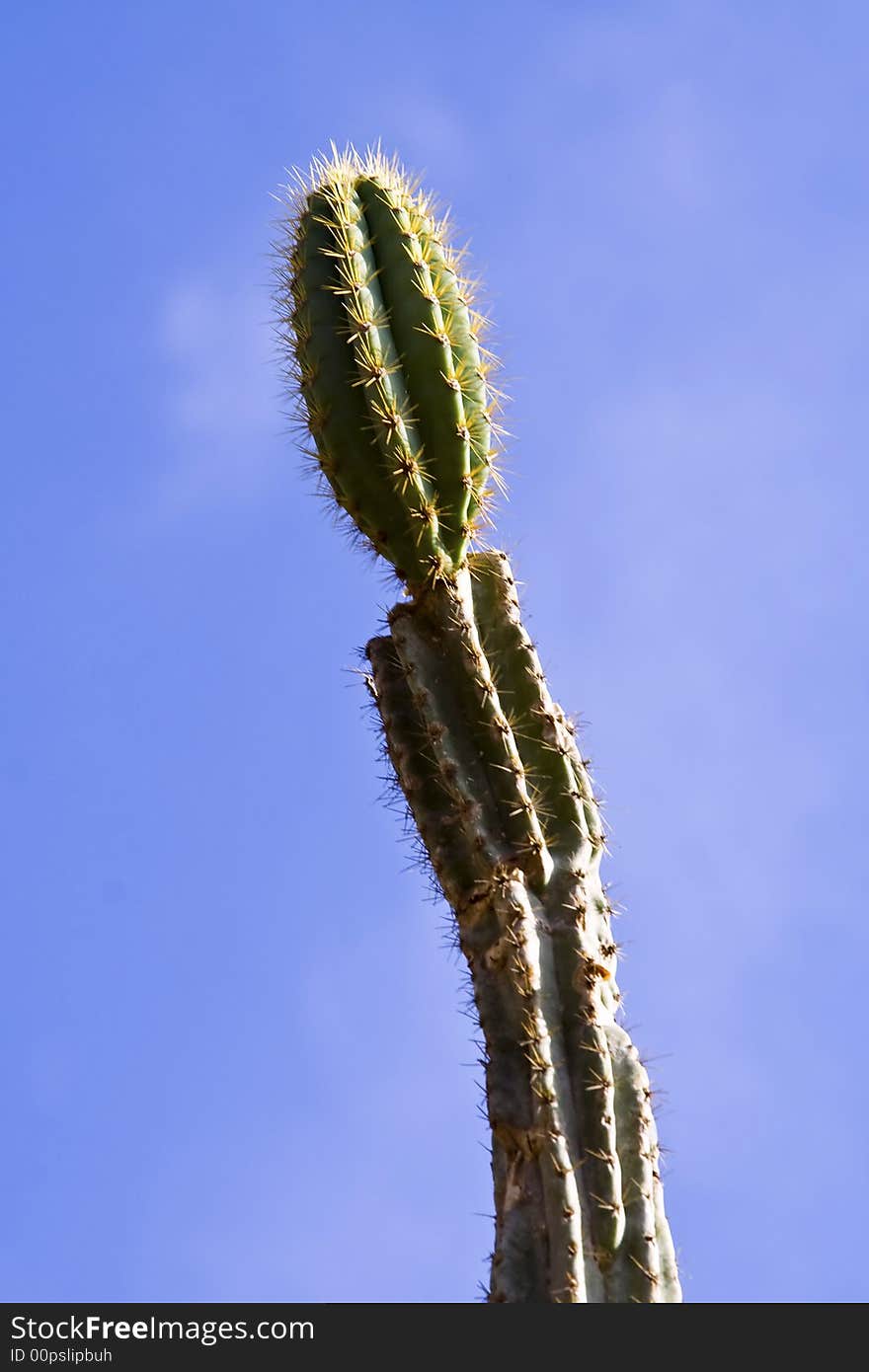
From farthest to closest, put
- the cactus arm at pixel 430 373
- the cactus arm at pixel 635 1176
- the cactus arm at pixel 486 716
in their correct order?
the cactus arm at pixel 430 373 < the cactus arm at pixel 486 716 < the cactus arm at pixel 635 1176

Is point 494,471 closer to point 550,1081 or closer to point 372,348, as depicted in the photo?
point 372,348

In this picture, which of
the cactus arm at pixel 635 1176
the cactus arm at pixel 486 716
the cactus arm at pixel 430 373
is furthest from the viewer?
the cactus arm at pixel 430 373

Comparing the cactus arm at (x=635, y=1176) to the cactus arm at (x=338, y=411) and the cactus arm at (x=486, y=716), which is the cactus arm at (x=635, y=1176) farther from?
the cactus arm at (x=338, y=411)

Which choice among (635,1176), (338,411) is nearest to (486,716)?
(338,411)

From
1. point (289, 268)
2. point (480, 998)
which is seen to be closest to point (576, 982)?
point (480, 998)

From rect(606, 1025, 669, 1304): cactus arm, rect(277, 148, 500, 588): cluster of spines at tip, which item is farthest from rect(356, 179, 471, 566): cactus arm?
rect(606, 1025, 669, 1304): cactus arm

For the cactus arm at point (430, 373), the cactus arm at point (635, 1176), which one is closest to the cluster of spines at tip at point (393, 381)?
the cactus arm at point (430, 373)

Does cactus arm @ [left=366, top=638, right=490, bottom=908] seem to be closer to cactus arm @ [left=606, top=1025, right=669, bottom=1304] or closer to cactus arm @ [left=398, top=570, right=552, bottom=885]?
cactus arm @ [left=398, top=570, right=552, bottom=885]

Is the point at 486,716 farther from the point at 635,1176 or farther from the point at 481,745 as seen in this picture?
the point at 635,1176
